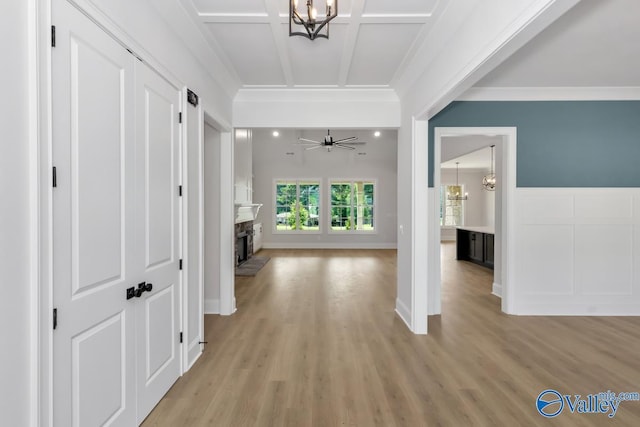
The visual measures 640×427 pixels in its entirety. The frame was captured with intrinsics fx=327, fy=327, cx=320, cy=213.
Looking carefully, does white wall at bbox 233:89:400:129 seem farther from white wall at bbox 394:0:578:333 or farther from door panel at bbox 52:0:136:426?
door panel at bbox 52:0:136:426

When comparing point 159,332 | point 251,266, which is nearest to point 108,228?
point 159,332

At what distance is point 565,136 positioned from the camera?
4195mm

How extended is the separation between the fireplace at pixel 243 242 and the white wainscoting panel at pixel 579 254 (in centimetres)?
561

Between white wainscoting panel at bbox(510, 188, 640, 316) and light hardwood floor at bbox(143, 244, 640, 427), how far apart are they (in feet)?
0.75

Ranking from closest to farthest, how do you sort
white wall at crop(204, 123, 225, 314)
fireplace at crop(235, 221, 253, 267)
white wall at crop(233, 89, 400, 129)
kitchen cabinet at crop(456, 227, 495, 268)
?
1. white wall at crop(204, 123, 225, 314)
2. white wall at crop(233, 89, 400, 129)
3. kitchen cabinet at crop(456, 227, 495, 268)
4. fireplace at crop(235, 221, 253, 267)

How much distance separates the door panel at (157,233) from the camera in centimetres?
211

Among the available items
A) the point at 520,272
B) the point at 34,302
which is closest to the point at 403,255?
the point at 520,272

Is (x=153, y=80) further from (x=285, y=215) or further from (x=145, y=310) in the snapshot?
(x=285, y=215)

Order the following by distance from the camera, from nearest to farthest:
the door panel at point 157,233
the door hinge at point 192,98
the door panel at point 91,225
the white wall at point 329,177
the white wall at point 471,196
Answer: the door panel at point 91,225
the door panel at point 157,233
the door hinge at point 192,98
the white wall at point 329,177
the white wall at point 471,196

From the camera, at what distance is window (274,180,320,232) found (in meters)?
11.2

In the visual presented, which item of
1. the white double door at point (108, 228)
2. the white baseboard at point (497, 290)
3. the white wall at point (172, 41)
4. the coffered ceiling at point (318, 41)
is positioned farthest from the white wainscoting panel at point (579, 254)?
the white double door at point (108, 228)

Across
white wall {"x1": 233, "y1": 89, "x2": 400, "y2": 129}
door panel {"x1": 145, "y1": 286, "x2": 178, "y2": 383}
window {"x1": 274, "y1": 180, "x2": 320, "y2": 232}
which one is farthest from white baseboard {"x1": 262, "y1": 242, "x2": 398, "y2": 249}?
door panel {"x1": 145, "y1": 286, "x2": 178, "y2": 383}

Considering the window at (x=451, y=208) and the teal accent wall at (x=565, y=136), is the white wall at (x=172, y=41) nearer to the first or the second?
the teal accent wall at (x=565, y=136)

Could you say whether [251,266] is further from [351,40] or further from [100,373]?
[100,373]
